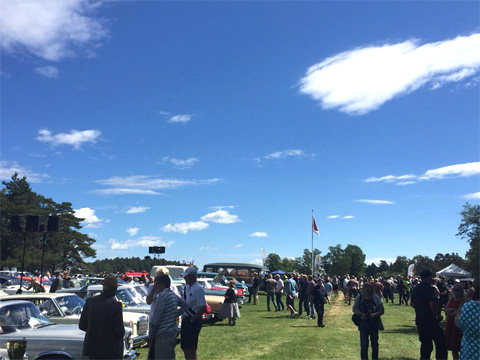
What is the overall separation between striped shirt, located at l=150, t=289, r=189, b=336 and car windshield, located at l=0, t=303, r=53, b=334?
2.78m

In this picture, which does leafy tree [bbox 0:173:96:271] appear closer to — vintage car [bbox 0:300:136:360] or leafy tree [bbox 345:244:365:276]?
vintage car [bbox 0:300:136:360]

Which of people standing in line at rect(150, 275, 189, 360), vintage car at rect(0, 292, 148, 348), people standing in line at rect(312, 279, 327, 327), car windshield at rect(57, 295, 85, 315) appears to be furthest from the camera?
people standing in line at rect(312, 279, 327, 327)

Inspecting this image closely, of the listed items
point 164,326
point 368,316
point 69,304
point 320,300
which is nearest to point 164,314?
point 164,326

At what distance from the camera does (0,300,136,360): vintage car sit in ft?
21.1

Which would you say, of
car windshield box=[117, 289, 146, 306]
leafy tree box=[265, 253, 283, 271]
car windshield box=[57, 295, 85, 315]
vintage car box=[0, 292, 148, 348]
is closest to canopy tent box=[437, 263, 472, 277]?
car windshield box=[117, 289, 146, 306]

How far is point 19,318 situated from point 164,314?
3068 mm

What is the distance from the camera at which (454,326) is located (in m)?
7.14

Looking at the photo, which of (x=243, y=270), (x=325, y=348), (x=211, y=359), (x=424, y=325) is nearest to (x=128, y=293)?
(x=211, y=359)

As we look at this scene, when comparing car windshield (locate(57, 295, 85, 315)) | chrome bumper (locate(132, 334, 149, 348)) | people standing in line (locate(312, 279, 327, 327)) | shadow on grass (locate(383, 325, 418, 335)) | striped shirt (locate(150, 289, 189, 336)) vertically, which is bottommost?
shadow on grass (locate(383, 325, 418, 335))

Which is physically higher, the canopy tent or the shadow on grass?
the canopy tent

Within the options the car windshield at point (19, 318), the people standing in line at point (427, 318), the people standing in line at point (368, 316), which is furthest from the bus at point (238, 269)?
the car windshield at point (19, 318)

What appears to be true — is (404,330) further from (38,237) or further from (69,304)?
(38,237)

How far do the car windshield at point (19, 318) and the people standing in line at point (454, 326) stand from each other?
22.7 ft

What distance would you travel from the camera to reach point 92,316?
5.45m
